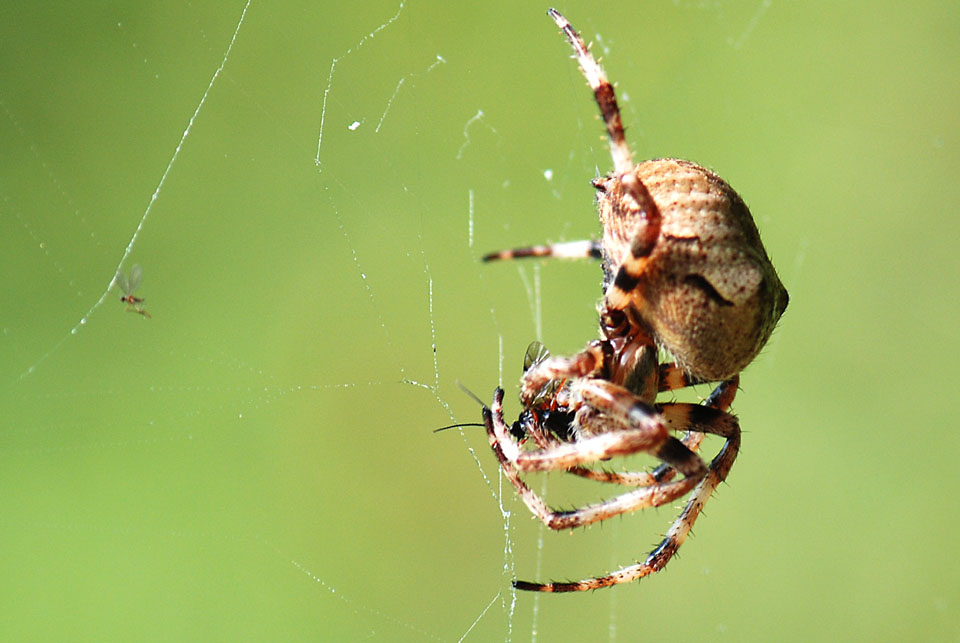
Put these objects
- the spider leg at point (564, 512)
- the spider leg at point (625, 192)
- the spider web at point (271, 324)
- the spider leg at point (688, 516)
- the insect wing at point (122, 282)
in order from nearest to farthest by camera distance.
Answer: the spider leg at point (625, 192) → the spider leg at point (564, 512) → the insect wing at point (122, 282) → the spider leg at point (688, 516) → the spider web at point (271, 324)

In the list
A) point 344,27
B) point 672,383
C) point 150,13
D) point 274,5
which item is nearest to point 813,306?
point 672,383

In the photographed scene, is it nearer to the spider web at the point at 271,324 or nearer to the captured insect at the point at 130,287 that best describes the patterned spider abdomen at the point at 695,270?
the spider web at the point at 271,324

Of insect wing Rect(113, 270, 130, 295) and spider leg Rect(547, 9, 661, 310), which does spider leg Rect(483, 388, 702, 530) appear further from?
insect wing Rect(113, 270, 130, 295)

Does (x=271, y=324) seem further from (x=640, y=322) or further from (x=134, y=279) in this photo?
(x=640, y=322)

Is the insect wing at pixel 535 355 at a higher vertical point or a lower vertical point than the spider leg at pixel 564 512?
higher

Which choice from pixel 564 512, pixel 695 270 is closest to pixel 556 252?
pixel 695 270

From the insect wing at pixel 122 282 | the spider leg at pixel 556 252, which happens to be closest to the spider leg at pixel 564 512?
the spider leg at pixel 556 252

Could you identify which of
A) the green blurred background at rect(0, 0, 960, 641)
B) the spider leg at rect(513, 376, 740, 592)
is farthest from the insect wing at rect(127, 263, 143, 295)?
the spider leg at rect(513, 376, 740, 592)

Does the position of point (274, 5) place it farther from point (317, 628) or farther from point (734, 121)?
point (734, 121)
